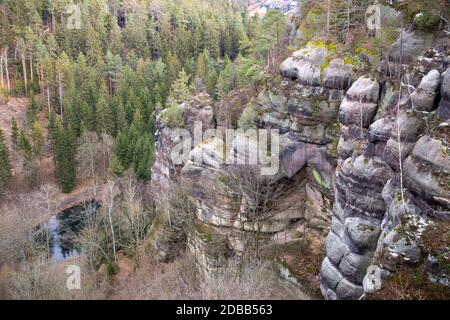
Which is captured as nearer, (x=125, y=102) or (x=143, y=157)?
(x=143, y=157)

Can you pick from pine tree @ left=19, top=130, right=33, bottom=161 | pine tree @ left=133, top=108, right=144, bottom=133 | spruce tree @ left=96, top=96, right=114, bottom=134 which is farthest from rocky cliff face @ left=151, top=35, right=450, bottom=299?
pine tree @ left=19, top=130, right=33, bottom=161

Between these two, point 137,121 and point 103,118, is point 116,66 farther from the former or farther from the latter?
point 137,121

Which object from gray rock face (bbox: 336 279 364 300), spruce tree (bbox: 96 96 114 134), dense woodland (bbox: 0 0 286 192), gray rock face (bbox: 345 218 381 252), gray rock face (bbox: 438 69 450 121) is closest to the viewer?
gray rock face (bbox: 438 69 450 121)

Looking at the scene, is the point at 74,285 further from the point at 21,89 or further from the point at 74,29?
the point at 74,29

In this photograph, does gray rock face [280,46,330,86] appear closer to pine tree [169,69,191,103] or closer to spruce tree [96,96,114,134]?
pine tree [169,69,191,103]

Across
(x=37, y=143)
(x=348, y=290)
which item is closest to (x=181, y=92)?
(x=37, y=143)

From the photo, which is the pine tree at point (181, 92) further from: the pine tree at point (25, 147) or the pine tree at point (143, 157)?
the pine tree at point (25, 147)
